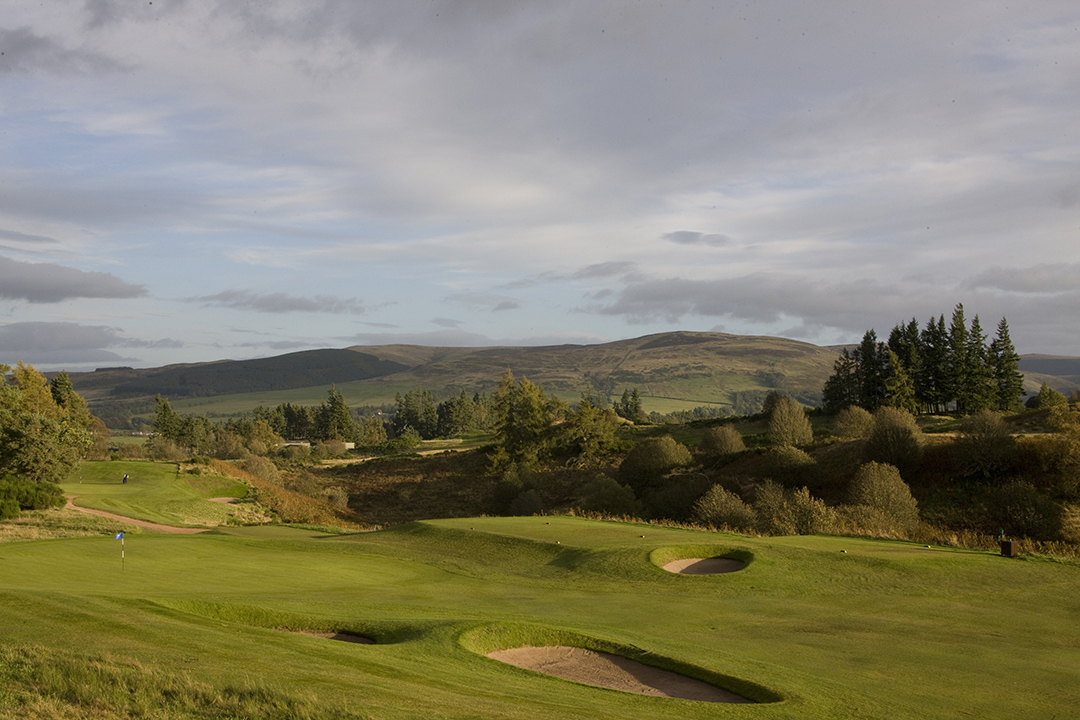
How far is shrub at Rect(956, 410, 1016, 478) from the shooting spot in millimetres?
42406

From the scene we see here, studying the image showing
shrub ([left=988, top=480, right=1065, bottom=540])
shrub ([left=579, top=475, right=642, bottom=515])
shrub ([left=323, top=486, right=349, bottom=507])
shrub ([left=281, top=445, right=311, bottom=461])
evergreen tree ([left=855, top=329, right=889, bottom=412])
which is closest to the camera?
shrub ([left=988, top=480, right=1065, bottom=540])

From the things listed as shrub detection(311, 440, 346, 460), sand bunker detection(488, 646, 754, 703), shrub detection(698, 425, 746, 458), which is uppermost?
sand bunker detection(488, 646, 754, 703)

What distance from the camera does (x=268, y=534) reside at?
33.8 metres

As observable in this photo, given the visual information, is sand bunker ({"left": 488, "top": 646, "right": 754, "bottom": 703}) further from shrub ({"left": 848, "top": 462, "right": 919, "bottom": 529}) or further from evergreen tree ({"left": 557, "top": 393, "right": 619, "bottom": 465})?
evergreen tree ({"left": 557, "top": 393, "right": 619, "bottom": 465})

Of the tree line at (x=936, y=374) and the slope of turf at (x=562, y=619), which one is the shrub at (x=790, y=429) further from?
the slope of turf at (x=562, y=619)

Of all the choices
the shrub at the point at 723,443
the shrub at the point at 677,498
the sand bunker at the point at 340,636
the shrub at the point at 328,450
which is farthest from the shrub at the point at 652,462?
the shrub at the point at 328,450

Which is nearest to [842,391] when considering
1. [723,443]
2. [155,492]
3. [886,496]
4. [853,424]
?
[853,424]

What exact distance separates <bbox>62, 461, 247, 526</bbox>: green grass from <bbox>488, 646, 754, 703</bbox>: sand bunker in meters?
32.9

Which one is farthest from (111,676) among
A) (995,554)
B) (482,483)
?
(482,483)

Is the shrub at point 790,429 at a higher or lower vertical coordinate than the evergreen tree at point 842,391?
lower

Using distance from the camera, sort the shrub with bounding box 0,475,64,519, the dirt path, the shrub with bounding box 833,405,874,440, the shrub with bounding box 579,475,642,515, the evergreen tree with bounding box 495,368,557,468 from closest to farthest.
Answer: the shrub with bounding box 0,475,64,519
the dirt path
the shrub with bounding box 579,475,642,515
the shrub with bounding box 833,405,874,440
the evergreen tree with bounding box 495,368,557,468

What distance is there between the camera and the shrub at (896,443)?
46500 mm

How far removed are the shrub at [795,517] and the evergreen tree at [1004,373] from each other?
57053 millimetres

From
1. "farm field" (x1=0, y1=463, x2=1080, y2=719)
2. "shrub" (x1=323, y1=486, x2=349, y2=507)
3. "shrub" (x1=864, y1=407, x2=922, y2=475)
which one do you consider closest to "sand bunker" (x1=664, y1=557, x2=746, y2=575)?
"farm field" (x1=0, y1=463, x2=1080, y2=719)
